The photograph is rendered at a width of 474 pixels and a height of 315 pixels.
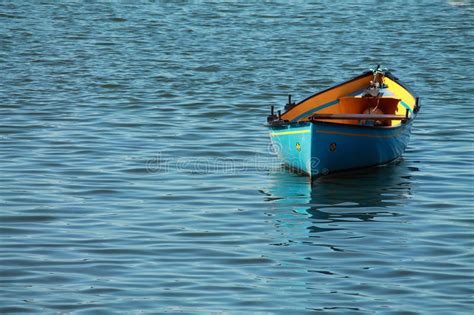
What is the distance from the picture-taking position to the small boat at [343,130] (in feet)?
59.7

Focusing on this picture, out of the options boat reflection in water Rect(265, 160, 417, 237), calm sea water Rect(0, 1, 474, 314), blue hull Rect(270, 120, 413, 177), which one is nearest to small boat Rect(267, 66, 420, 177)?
blue hull Rect(270, 120, 413, 177)

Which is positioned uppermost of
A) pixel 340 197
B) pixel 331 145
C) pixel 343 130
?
pixel 343 130

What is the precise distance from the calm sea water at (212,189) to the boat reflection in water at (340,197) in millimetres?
48

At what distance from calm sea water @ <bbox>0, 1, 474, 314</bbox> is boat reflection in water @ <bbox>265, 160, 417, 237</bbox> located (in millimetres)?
48

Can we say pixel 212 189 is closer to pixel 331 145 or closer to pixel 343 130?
pixel 331 145

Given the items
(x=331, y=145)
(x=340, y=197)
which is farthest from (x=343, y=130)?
(x=340, y=197)

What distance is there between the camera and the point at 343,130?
18.3 metres

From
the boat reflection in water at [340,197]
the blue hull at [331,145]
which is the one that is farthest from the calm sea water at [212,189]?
the blue hull at [331,145]

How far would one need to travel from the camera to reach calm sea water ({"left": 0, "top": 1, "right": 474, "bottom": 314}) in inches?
505

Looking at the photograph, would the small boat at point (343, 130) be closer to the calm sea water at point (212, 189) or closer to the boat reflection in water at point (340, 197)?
the boat reflection in water at point (340, 197)

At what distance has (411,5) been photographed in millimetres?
43406

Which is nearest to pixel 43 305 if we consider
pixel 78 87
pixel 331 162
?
pixel 331 162

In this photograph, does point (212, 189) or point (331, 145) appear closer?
point (212, 189)

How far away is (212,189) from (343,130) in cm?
229
